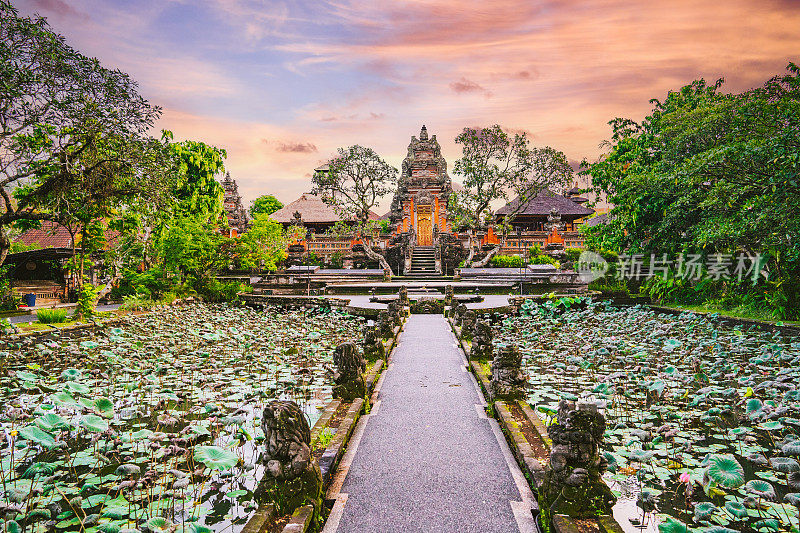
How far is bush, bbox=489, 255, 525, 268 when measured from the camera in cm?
2512

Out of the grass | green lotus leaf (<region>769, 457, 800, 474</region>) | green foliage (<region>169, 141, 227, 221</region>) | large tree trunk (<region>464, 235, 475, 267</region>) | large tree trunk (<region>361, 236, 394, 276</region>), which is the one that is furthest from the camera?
large tree trunk (<region>464, 235, 475, 267</region>)

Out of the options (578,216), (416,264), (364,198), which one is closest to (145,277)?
(364,198)

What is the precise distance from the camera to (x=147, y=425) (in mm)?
4516

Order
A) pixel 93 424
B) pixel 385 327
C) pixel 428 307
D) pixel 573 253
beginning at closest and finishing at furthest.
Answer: pixel 93 424 < pixel 385 327 < pixel 428 307 < pixel 573 253

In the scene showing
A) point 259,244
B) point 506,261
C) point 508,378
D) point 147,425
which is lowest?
point 147,425

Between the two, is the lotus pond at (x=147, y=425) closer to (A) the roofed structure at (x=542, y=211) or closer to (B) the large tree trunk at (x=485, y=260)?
(B) the large tree trunk at (x=485, y=260)

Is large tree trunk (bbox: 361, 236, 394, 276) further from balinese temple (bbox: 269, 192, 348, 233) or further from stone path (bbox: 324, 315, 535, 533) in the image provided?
stone path (bbox: 324, 315, 535, 533)

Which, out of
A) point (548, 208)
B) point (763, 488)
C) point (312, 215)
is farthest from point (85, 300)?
point (548, 208)

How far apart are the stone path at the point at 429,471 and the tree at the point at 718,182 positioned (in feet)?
24.3

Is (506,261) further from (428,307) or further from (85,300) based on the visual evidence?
(85,300)

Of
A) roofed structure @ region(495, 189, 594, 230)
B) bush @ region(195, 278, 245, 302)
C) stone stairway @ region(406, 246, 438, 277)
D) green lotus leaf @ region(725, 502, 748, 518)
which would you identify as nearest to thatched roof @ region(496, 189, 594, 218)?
roofed structure @ region(495, 189, 594, 230)

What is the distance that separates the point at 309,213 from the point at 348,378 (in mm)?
30650

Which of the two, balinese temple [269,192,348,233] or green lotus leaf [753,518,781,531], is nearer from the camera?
green lotus leaf [753,518,781,531]

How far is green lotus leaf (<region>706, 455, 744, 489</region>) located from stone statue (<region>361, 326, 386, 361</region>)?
5156mm
